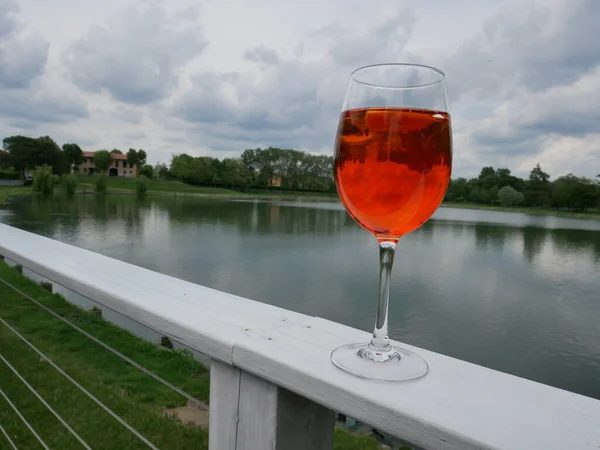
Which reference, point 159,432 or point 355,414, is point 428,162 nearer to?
point 355,414

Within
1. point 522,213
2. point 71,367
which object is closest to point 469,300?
point 71,367

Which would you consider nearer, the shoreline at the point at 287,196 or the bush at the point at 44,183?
the bush at the point at 44,183

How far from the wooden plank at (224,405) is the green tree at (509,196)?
235 feet

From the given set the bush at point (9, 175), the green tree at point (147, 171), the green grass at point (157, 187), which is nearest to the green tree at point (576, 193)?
the green grass at point (157, 187)

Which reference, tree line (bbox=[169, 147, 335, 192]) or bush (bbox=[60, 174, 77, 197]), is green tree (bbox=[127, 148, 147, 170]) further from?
bush (bbox=[60, 174, 77, 197])

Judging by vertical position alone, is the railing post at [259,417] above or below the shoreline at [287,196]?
above

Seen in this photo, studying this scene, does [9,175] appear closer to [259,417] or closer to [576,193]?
[259,417]

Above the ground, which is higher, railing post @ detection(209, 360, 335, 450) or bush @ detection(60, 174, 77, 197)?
railing post @ detection(209, 360, 335, 450)

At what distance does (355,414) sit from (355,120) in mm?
413

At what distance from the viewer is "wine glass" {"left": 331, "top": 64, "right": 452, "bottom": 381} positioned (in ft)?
2.25

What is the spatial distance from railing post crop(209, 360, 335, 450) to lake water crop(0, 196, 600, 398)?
11.0m

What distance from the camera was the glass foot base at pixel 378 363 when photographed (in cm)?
60

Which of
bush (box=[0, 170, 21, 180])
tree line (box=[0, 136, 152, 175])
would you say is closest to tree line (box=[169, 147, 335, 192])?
tree line (box=[0, 136, 152, 175])

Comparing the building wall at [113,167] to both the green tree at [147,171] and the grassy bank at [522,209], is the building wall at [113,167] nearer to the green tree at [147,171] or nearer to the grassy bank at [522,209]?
the green tree at [147,171]
